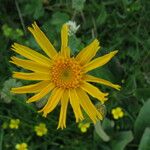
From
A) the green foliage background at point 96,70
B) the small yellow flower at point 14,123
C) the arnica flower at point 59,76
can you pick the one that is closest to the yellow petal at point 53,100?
the arnica flower at point 59,76

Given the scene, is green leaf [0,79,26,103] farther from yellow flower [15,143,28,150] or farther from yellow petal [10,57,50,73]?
yellow petal [10,57,50,73]

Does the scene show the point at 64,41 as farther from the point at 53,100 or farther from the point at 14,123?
the point at 14,123

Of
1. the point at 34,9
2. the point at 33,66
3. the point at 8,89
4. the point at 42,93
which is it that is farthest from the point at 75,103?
the point at 34,9

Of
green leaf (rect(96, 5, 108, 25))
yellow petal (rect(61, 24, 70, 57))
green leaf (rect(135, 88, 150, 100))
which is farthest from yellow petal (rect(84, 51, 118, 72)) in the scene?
green leaf (rect(96, 5, 108, 25))

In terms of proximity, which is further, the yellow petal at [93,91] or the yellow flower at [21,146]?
the yellow flower at [21,146]

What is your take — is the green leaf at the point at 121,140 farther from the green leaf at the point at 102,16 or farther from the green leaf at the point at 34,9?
the green leaf at the point at 34,9

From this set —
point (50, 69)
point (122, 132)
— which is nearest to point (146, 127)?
point (122, 132)
